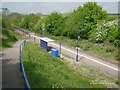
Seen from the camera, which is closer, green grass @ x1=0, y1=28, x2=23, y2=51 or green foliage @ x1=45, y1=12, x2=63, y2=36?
green grass @ x1=0, y1=28, x2=23, y2=51

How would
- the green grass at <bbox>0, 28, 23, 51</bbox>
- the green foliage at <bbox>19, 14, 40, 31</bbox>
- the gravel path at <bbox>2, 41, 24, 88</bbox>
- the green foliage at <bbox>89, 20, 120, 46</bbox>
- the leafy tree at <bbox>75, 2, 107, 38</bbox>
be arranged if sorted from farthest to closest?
the green foliage at <bbox>19, 14, 40, 31</bbox>, the leafy tree at <bbox>75, 2, 107, 38</bbox>, the green foliage at <bbox>89, 20, 120, 46</bbox>, the green grass at <bbox>0, 28, 23, 51</bbox>, the gravel path at <bbox>2, 41, 24, 88</bbox>

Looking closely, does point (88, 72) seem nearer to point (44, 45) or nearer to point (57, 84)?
point (57, 84)

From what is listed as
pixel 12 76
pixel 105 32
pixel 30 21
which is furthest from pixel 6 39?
pixel 30 21

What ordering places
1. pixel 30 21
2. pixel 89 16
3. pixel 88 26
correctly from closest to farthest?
pixel 88 26 < pixel 89 16 < pixel 30 21

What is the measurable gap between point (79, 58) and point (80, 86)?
12.2 meters

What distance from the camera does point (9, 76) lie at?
45.7 feet

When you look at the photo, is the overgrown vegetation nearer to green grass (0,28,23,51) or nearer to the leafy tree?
the leafy tree

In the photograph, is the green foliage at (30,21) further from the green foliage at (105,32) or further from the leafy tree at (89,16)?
the green foliage at (105,32)

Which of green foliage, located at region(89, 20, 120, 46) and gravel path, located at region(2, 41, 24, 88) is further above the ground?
green foliage, located at region(89, 20, 120, 46)

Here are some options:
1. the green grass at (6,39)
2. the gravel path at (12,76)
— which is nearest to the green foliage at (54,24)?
the green grass at (6,39)

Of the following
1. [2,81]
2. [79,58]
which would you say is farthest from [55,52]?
[2,81]

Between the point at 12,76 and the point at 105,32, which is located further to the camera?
the point at 105,32

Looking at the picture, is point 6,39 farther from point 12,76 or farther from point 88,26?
point 12,76

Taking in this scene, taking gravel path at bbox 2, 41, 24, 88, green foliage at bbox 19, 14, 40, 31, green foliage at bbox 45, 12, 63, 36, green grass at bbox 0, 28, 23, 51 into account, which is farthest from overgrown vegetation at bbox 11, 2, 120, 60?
gravel path at bbox 2, 41, 24, 88
